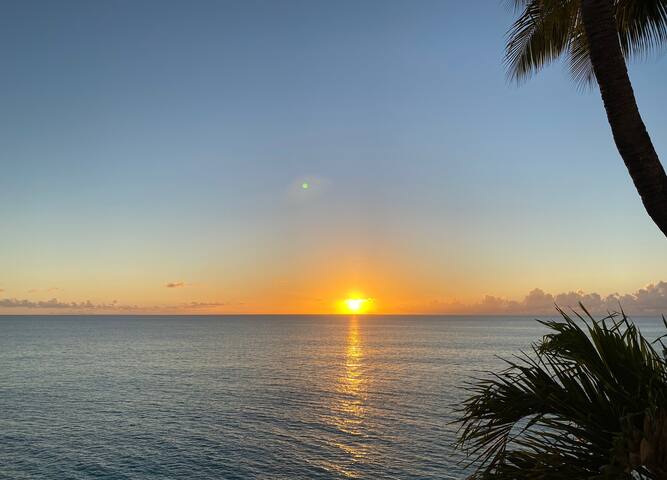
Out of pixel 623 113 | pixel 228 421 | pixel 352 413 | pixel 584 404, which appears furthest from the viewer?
pixel 352 413

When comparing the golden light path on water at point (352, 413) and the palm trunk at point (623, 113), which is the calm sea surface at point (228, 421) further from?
the palm trunk at point (623, 113)

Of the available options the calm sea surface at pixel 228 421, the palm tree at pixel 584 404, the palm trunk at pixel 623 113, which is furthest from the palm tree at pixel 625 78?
the calm sea surface at pixel 228 421

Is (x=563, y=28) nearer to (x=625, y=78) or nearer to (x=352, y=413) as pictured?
(x=625, y=78)

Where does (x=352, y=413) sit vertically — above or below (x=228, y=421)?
below

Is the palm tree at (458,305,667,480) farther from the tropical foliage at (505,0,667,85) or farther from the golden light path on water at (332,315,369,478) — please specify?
the golden light path on water at (332,315,369,478)

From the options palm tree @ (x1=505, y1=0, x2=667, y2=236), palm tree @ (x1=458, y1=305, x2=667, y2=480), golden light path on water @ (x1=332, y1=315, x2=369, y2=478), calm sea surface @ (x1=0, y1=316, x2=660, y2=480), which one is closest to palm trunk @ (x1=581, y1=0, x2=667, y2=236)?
palm tree @ (x1=505, y1=0, x2=667, y2=236)

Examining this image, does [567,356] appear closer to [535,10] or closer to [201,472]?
[535,10]

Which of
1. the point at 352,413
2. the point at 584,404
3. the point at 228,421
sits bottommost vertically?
the point at 352,413

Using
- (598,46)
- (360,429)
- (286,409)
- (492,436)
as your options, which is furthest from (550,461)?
(286,409)

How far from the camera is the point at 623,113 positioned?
6457 mm

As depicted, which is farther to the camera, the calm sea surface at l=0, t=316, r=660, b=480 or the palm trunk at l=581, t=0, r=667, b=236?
the calm sea surface at l=0, t=316, r=660, b=480

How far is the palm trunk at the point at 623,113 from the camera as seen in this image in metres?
6.11

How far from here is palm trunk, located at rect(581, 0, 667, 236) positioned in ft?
20.0

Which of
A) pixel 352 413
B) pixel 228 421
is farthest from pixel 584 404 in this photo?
pixel 352 413
